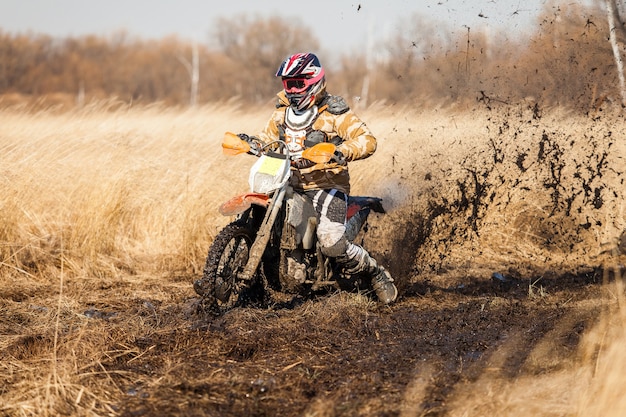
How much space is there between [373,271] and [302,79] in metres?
1.67

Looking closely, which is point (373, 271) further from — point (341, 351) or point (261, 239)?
point (341, 351)

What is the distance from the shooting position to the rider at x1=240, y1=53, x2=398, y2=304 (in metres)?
6.38

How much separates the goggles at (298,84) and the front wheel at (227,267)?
1.10 metres

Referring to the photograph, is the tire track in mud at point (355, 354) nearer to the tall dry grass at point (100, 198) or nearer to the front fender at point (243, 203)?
the front fender at point (243, 203)

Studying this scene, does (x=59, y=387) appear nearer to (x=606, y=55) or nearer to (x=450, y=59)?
(x=450, y=59)

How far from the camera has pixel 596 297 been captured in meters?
6.99

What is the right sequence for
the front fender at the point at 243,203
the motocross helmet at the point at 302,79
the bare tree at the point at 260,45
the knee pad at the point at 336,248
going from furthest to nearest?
the bare tree at the point at 260,45
the knee pad at the point at 336,248
the motocross helmet at the point at 302,79
the front fender at the point at 243,203

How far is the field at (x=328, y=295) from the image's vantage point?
4235 millimetres

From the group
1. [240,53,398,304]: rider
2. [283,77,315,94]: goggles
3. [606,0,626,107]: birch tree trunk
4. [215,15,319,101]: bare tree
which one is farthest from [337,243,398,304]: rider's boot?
[215,15,319,101]: bare tree

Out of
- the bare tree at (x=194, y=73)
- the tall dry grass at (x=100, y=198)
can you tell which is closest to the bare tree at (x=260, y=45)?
the bare tree at (x=194, y=73)

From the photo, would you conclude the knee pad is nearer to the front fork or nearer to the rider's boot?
the rider's boot

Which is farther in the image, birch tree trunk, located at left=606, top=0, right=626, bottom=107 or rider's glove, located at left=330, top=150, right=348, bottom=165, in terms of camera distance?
birch tree trunk, located at left=606, top=0, right=626, bottom=107

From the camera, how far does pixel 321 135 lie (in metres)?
6.49

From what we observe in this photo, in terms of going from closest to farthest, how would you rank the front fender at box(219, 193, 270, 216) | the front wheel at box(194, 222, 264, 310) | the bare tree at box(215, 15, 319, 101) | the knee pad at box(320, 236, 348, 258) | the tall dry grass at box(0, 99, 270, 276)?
the front wheel at box(194, 222, 264, 310), the front fender at box(219, 193, 270, 216), the knee pad at box(320, 236, 348, 258), the tall dry grass at box(0, 99, 270, 276), the bare tree at box(215, 15, 319, 101)
